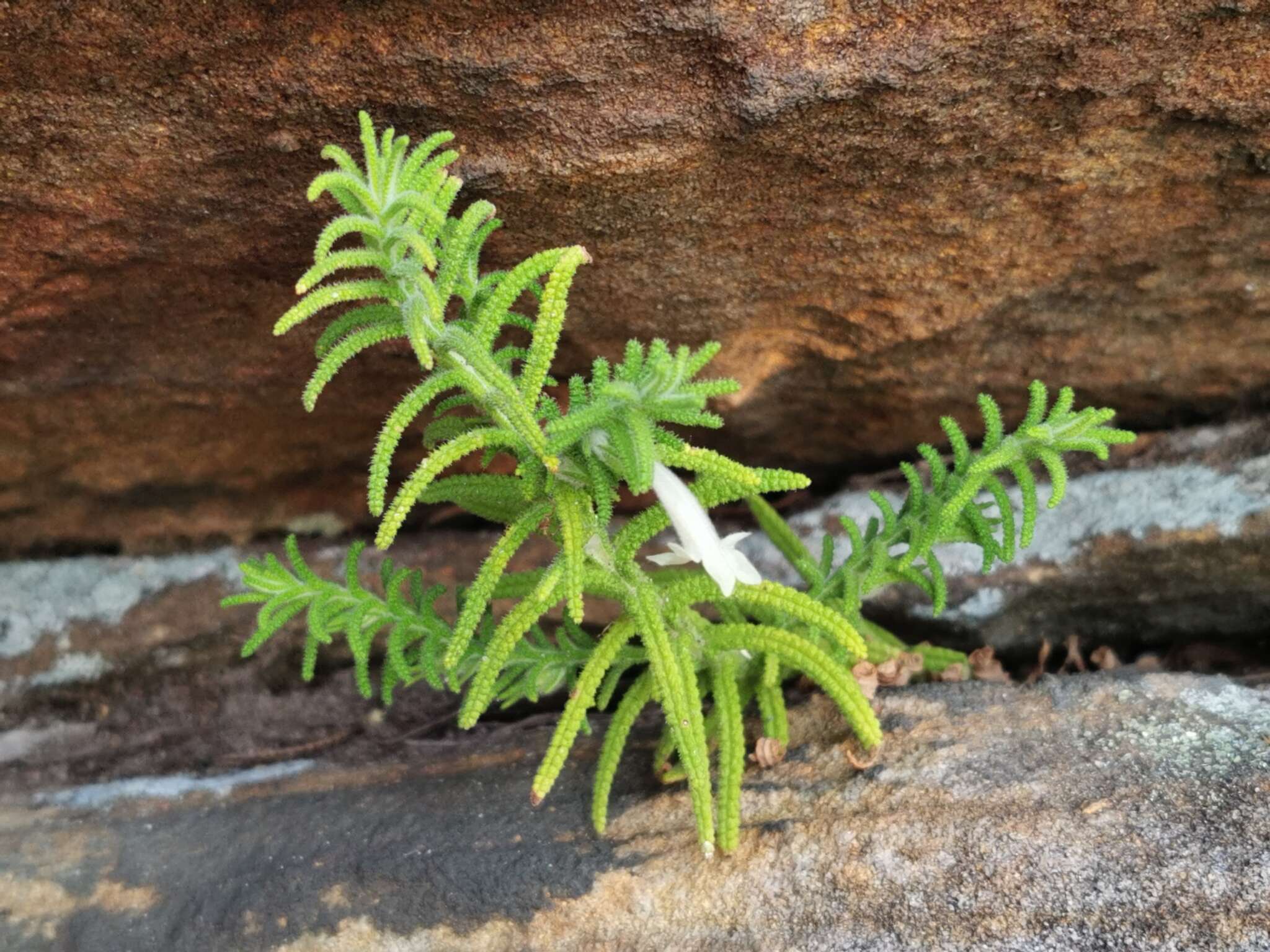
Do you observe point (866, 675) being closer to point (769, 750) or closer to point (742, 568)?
point (769, 750)

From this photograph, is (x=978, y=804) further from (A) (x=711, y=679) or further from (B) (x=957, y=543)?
(B) (x=957, y=543)

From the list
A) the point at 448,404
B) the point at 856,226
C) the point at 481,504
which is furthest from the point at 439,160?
the point at 856,226

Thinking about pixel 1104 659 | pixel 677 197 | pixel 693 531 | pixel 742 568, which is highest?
pixel 677 197

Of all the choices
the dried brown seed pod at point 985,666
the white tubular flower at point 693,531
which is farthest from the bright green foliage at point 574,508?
the dried brown seed pod at point 985,666

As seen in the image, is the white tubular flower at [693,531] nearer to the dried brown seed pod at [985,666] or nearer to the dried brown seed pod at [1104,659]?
the dried brown seed pod at [985,666]

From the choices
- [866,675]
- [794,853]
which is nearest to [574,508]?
[794,853]
